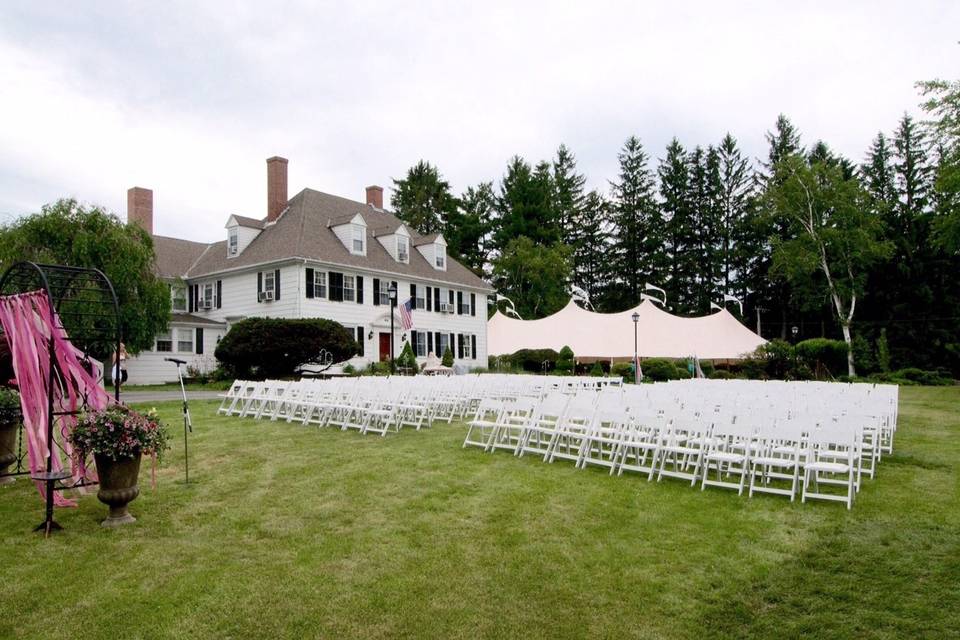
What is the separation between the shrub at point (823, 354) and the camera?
28000 millimetres

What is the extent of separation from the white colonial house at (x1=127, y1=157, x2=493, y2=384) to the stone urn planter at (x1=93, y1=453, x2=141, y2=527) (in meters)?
18.7

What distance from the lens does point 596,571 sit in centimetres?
448

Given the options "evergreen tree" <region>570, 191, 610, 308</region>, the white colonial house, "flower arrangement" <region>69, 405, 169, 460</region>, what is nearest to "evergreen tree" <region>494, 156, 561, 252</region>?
"evergreen tree" <region>570, 191, 610, 308</region>

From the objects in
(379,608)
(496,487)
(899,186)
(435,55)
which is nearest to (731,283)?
(899,186)

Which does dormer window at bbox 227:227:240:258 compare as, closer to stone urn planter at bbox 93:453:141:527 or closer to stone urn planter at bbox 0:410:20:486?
stone urn planter at bbox 0:410:20:486

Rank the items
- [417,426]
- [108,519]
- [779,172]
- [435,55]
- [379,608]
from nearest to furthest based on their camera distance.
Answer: [379,608]
[108,519]
[417,426]
[435,55]
[779,172]

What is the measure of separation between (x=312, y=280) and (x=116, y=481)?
21.0m

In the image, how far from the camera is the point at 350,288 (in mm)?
27500

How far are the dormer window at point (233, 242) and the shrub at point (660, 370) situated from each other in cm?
1896

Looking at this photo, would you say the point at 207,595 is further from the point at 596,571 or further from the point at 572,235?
the point at 572,235

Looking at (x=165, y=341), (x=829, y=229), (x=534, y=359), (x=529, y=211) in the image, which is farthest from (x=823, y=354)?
(x=165, y=341)

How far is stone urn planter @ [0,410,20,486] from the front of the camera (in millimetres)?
6984

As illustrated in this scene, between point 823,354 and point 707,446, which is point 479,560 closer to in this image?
point 707,446

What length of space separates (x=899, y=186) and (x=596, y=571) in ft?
154
